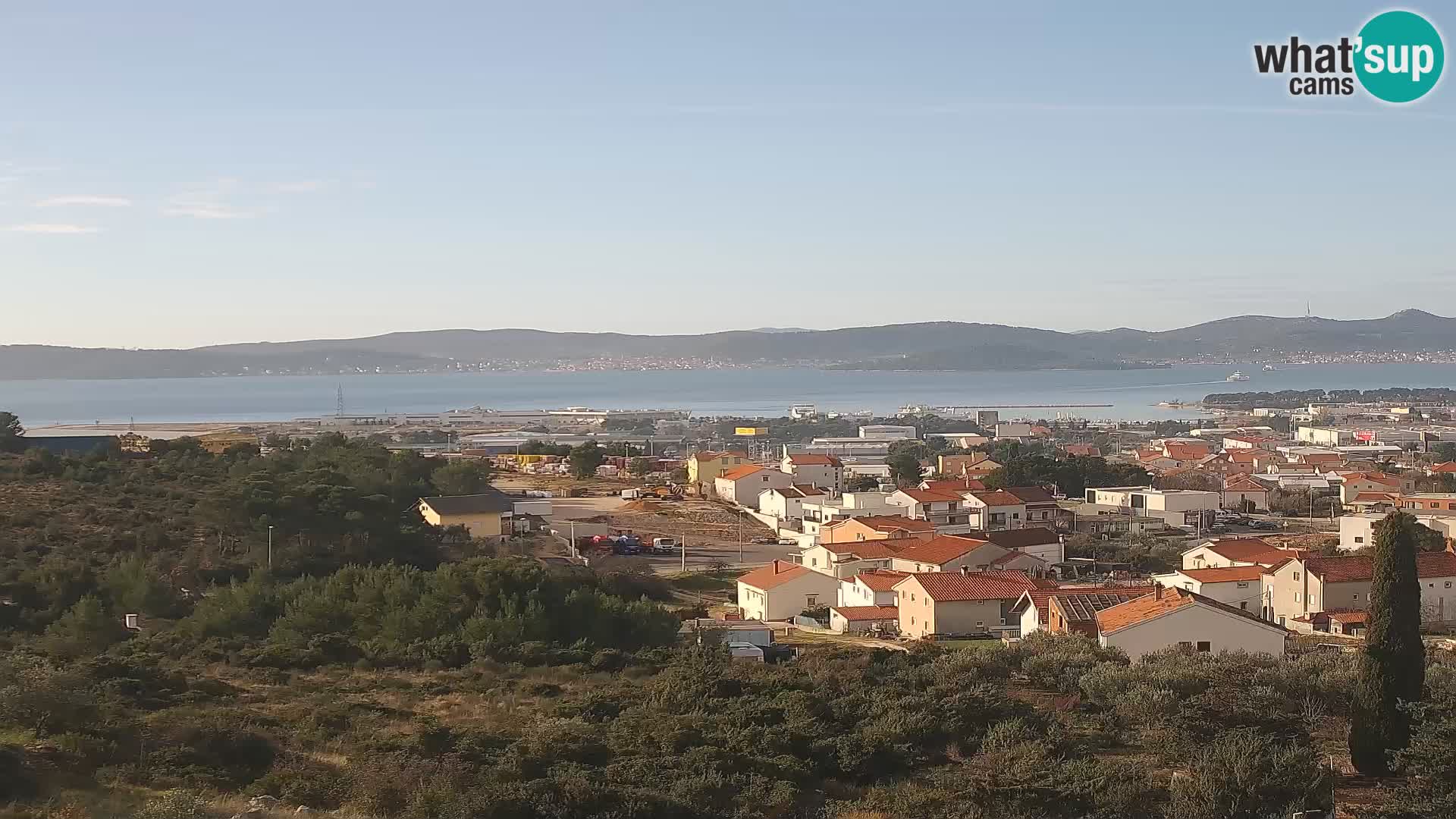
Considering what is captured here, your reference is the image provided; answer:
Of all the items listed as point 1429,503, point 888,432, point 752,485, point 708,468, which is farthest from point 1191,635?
point 888,432

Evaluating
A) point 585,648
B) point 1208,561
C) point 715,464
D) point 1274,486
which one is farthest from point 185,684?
point 1274,486

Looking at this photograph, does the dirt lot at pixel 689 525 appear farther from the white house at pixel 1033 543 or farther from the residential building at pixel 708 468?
the white house at pixel 1033 543

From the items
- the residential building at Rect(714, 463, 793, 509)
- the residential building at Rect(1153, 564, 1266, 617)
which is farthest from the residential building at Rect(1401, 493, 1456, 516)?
the residential building at Rect(714, 463, 793, 509)

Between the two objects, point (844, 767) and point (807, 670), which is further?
point (807, 670)

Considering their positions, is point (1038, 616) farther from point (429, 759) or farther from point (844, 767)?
point (429, 759)

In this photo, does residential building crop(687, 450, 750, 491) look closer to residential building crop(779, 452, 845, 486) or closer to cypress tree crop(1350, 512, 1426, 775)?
residential building crop(779, 452, 845, 486)

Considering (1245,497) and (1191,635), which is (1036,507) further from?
(1191,635)
